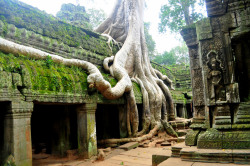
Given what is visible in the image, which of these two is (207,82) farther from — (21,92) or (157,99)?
(157,99)

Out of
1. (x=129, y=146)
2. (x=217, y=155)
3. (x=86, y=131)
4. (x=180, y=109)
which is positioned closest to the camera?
(x=217, y=155)

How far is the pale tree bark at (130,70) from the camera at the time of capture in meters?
5.48

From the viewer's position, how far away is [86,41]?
7.71 meters

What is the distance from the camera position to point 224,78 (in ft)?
12.7

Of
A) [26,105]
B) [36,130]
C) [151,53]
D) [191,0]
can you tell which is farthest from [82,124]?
[151,53]

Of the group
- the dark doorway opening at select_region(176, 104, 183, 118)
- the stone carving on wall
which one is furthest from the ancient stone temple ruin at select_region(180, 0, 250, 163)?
the dark doorway opening at select_region(176, 104, 183, 118)

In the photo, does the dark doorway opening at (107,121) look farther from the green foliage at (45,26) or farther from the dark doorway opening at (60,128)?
the green foliage at (45,26)

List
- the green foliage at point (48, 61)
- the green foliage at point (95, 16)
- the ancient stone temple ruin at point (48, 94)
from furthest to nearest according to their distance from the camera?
the green foliage at point (95, 16), the green foliage at point (48, 61), the ancient stone temple ruin at point (48, 94)

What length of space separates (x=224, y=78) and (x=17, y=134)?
12.7 feet

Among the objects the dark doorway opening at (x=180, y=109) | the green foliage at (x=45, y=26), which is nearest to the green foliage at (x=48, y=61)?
the green foliage at (x=45, y=26)

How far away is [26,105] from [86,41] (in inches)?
164

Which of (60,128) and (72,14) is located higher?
(72,14)

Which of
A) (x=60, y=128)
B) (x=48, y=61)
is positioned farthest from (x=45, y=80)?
(x=60, y=128)

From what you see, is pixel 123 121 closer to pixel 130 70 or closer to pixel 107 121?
pixel 107 121
